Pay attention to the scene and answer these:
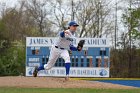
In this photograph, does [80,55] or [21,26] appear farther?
[21,26]

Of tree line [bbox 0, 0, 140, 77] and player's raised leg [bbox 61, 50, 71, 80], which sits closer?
player's raised leg [bbox 61, 50, 71, 80]

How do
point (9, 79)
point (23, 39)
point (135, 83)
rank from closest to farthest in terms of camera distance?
1. point (9, 79)
2. point (135, 83)
3. point (23, 39)

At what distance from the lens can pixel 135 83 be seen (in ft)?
97.7

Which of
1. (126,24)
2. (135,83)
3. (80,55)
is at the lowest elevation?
(135,83)

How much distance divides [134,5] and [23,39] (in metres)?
13.9

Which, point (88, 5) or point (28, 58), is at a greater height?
point (88, 5)

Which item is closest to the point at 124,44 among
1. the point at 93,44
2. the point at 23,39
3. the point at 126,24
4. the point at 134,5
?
the point at 126,24

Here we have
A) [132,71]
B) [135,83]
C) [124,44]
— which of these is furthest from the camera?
[124,44]

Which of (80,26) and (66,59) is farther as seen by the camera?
(80,26)

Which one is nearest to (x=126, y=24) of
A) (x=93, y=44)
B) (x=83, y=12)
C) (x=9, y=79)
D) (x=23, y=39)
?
(x=83, y=12)

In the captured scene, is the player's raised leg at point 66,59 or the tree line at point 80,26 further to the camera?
the tree line at point 80,26

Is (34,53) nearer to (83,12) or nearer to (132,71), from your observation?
(132,71)

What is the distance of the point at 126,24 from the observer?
46.6m

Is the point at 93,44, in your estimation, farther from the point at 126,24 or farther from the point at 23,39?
the point at 23,39
